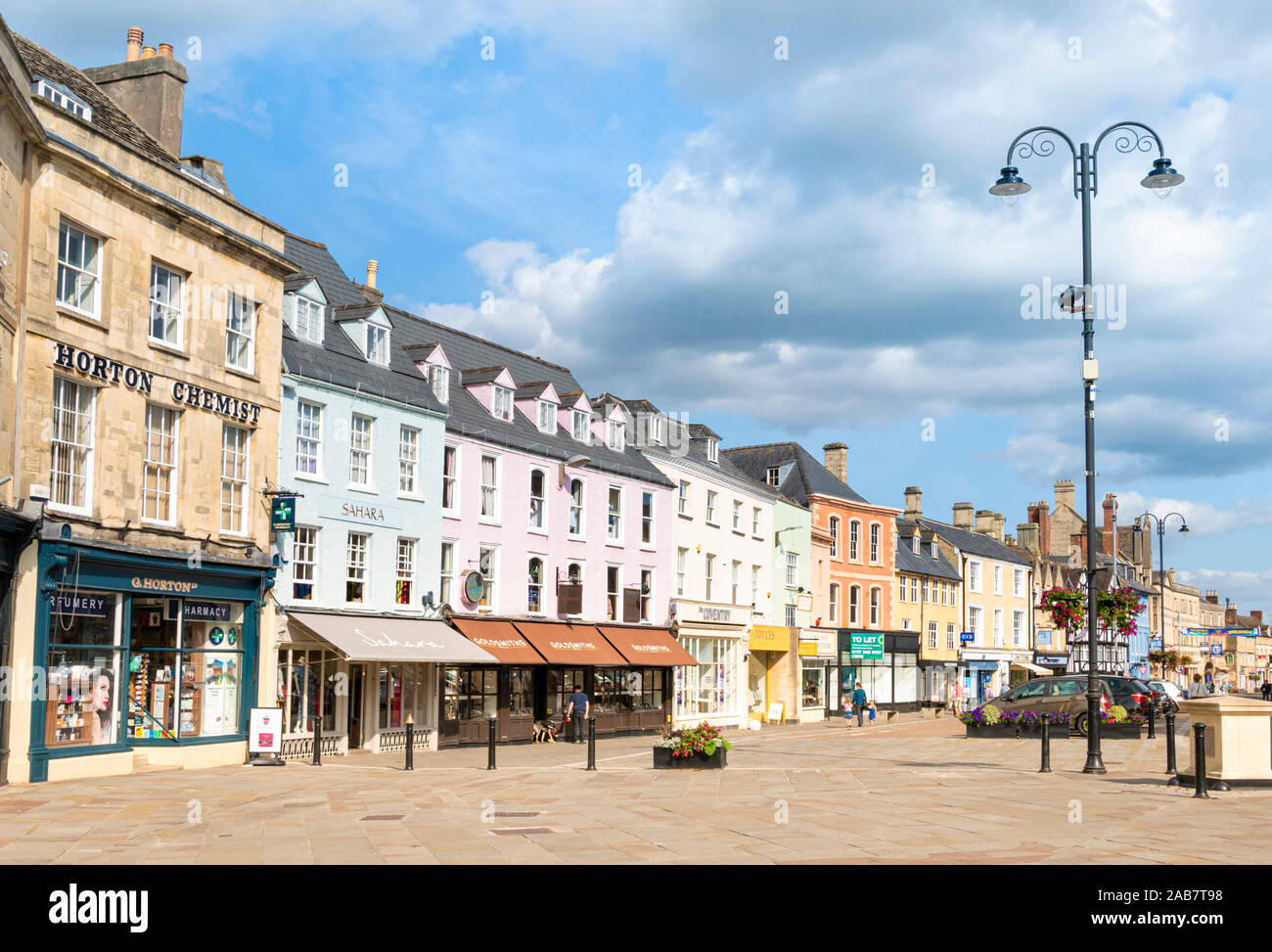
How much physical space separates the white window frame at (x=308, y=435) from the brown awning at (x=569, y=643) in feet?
28.6

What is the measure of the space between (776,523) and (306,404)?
2757cm

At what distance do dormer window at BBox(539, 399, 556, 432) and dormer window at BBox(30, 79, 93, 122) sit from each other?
57.5ft

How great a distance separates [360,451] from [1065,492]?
75.3 meters

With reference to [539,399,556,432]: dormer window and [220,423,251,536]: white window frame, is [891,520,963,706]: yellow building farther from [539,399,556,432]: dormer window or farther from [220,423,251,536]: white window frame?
[220,423,251,536]: white window frame

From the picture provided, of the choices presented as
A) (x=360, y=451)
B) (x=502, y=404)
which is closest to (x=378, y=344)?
(x=360, y=451)

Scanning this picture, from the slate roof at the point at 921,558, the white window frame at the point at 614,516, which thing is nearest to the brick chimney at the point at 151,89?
the white window frame at the point at 614,516

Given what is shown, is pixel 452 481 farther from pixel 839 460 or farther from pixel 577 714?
pixel 839 460

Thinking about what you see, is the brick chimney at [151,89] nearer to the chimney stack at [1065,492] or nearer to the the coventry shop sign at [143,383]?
the the coventry shop sign at [143,383]

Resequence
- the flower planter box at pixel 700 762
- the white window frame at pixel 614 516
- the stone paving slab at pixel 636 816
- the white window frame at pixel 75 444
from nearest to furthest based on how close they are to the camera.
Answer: the stone paving slab at pixel 636 816 < the white window frame at pixel 75 444 < the flower planter box at pixel 700 762 < the white window frame at pixel 614 516

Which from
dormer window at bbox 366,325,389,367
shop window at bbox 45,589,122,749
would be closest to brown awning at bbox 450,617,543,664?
dormer window at bbox 366,325,389,367

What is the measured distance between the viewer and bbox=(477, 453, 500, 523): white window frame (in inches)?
1362

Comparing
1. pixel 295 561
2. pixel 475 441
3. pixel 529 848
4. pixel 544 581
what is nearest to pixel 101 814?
pixel 529 848

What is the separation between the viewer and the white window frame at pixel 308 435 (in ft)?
91.8

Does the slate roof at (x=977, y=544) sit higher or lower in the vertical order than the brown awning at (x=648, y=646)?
higher
